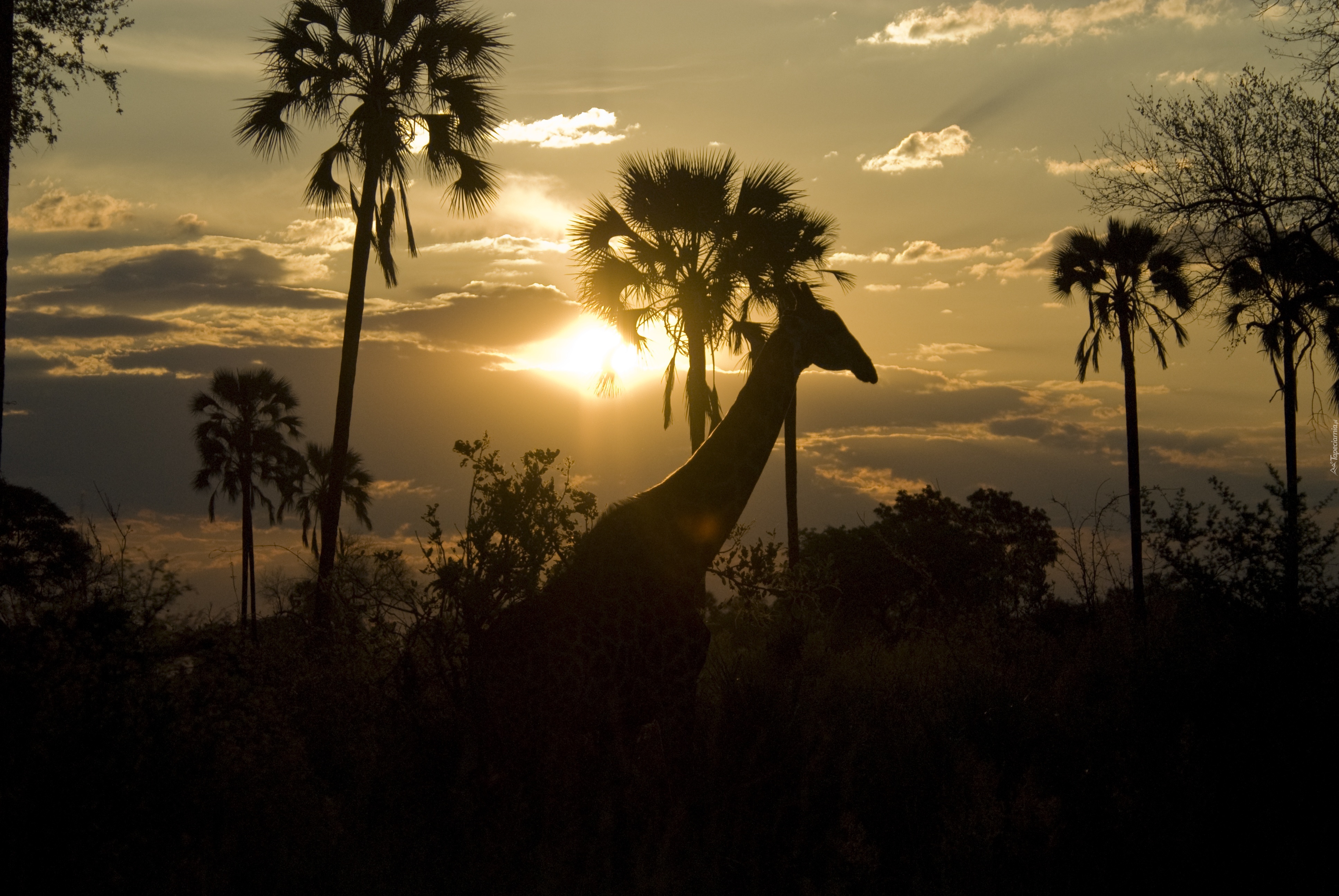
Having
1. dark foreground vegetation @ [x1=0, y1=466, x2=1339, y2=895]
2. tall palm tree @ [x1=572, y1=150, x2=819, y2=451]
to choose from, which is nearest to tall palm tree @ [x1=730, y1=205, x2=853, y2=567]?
tall palm tree @ [x1=572, y1=150, x2=819, y2=451]

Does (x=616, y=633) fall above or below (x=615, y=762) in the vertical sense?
above

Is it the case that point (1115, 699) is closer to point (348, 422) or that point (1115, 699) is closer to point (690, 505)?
point (690, 505)

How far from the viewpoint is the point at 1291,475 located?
2152 centimetres

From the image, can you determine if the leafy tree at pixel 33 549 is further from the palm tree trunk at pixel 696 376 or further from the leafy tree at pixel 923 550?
the leafy tree at pixel 923 550

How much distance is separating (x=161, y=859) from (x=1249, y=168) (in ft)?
48.7

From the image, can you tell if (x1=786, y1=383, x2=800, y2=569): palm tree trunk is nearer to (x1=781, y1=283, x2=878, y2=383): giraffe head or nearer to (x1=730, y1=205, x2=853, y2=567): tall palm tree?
(x1=730, y1=205, x2=853, y2=567): tall palm tree

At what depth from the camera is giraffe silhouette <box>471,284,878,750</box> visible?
20.2 feet

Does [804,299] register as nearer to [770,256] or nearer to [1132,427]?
[770,256]

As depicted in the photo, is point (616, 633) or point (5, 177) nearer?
Answer: point (616, 633)

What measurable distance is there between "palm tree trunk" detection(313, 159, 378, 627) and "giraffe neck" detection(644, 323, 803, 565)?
29.9ft

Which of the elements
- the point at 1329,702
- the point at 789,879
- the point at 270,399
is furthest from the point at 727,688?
the point at 270,399

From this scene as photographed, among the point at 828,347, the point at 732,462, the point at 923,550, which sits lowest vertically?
the point at 923,550

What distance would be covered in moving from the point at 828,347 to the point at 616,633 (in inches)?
141

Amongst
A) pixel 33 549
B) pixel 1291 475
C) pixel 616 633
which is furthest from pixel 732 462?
pixel 1291 475
